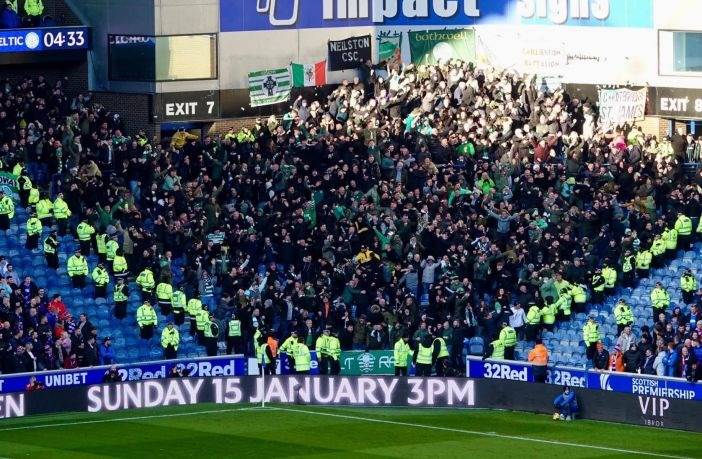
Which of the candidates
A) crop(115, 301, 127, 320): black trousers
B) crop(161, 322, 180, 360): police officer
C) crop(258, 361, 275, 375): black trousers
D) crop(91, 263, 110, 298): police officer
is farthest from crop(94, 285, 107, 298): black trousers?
crop(258, 361, 275, 375): black trousers

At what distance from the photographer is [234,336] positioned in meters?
48.8

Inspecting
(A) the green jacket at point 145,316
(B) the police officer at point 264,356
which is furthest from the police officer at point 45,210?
(B) the police officer at point 264,356

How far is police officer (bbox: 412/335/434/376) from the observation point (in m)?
46.9

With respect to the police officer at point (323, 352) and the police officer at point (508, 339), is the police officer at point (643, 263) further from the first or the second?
the police officer at point (323, 352)

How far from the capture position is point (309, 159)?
54.2 metres

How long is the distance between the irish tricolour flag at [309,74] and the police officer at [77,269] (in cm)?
1318

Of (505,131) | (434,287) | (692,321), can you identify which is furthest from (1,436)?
(505,131)

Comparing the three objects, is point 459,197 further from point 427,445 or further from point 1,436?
point 1,436

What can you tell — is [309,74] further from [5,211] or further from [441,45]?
[5,211]

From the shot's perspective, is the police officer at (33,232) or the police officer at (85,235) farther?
the police officer at (85,235)

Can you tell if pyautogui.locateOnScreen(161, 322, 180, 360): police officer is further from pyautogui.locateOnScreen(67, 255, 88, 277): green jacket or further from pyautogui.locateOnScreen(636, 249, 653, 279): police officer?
pyautogui.locateOnScreen(636, 249, 653, 279): police officer

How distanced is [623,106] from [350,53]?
9135 millimetres

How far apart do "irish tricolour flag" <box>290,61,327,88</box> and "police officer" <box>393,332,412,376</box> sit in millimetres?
15226

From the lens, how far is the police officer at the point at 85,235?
50.0 m
